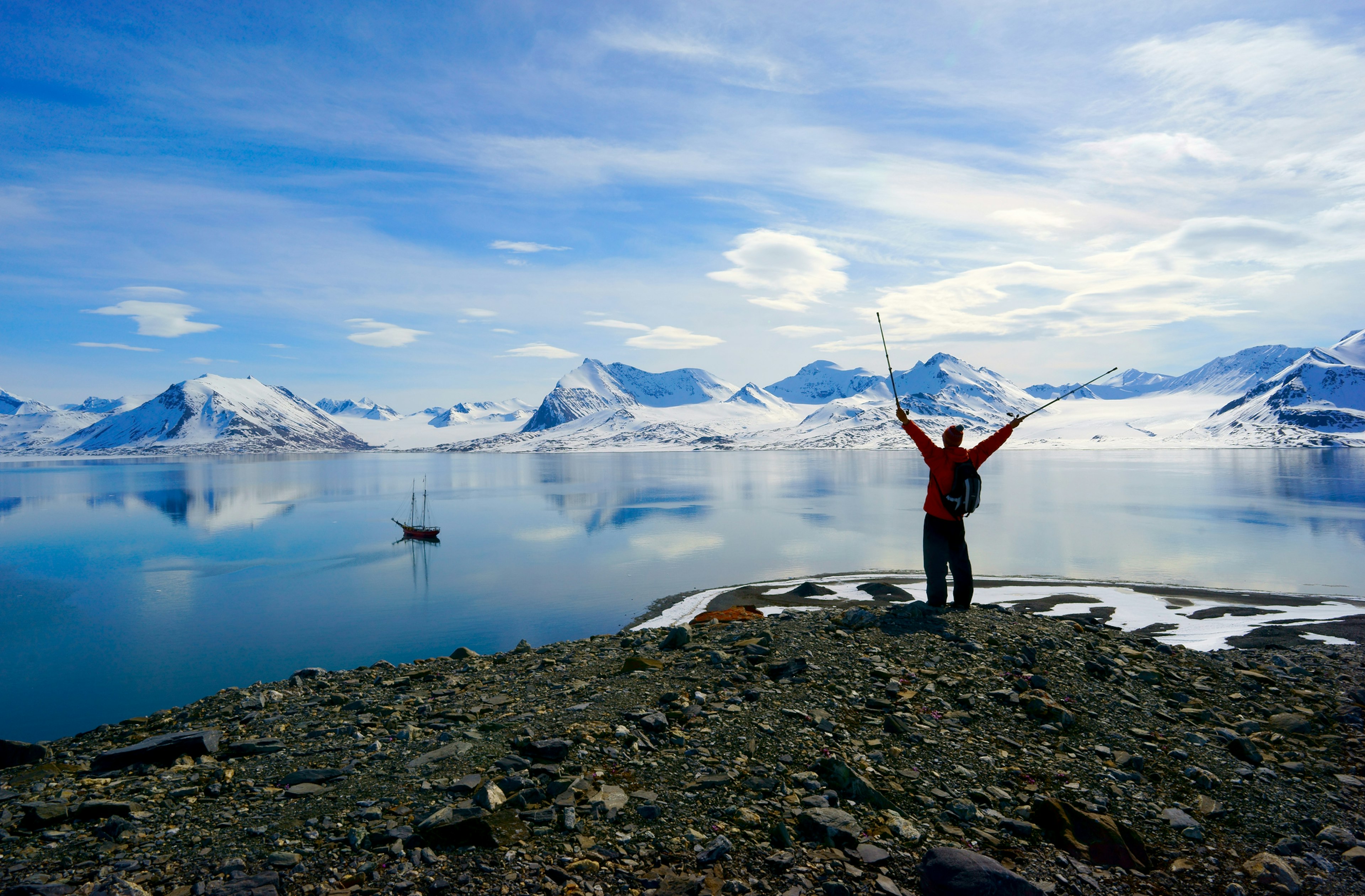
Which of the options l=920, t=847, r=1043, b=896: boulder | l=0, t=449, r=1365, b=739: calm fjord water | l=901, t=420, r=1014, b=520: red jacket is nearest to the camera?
l=920, t=847, r=1043, b=896: boulder

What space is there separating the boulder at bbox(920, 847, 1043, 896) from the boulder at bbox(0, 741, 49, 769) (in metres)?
11.9

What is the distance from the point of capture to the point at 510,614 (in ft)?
104

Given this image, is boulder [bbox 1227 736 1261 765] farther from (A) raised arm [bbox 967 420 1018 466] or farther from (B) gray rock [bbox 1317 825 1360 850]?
(A) raised arm [bbox 967 420 1018 466]

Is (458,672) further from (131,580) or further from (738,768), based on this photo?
(131,580)

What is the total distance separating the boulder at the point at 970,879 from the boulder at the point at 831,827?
66 centimetres

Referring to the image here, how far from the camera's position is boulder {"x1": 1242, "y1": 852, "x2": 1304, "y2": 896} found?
20.4ft

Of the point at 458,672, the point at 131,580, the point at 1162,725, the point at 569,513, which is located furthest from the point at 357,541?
the point at 1162,725

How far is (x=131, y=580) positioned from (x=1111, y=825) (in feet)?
162

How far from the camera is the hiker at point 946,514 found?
43.0 ft

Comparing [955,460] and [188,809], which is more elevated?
[955,460]

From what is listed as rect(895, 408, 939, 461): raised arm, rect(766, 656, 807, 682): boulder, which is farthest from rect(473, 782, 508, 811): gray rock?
rect(895, 408, 939, 461): raised arm

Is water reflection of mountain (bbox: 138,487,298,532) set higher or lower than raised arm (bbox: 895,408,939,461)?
lower

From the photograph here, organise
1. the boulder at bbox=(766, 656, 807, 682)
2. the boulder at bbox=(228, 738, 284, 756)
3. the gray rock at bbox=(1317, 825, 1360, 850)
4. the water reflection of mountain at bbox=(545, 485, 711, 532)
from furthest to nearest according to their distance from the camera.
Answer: the water reflection of mountain at bbox=(545, 485, 711, 532)
the boulder at bbox=(766, 656, 807, 682)
the boulder at bbox=(228, 738, 284, 756)
the gray rock at bbox=(1317, 825, 1360, 850)

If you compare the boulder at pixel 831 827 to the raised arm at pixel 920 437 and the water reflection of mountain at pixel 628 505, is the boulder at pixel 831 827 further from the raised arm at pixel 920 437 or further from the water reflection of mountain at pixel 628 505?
the water reflection of mountain at pixel 628 505
